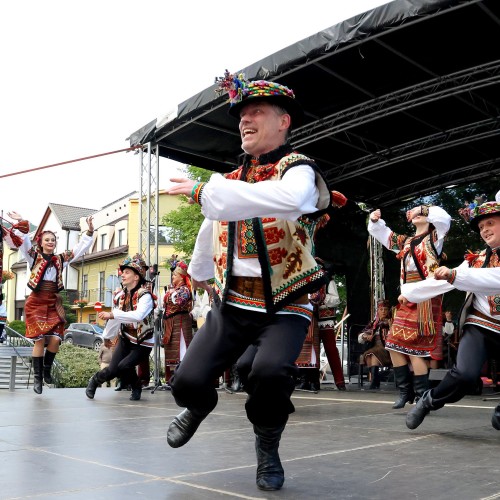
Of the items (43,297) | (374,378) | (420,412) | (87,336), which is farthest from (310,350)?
(87,336)

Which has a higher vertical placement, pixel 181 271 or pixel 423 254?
pixel 181 271

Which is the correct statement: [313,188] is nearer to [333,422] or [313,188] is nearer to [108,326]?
[333,422]

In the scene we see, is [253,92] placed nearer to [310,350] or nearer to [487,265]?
[487,265]

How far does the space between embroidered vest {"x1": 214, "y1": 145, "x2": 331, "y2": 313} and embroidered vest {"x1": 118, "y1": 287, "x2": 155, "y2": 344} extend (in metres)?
4.67

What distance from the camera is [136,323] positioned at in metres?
7.65

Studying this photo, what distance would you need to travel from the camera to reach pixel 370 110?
396 inches

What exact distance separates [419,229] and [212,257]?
3.51 meters

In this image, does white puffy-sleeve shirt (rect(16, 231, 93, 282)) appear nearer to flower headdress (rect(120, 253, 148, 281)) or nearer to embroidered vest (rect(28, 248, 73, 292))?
embroidered vest (rect(28, 248, 73, 292))

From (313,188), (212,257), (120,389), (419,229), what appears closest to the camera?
(313,188)

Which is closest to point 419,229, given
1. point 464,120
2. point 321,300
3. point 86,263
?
point 321,300

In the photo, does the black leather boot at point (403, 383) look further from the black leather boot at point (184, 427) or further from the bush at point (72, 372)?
the bush at point (72, 372)

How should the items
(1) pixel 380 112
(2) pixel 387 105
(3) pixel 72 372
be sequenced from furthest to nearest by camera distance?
(3) pixel 72 372 < (2) pixel 387 105 < (1) pixel 380 112

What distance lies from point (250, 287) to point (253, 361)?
325mm

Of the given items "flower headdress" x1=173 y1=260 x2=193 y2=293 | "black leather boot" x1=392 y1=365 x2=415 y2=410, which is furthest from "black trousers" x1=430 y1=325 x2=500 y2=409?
"flower headdress" x1=173 y1=260 x2=193 y2=293
